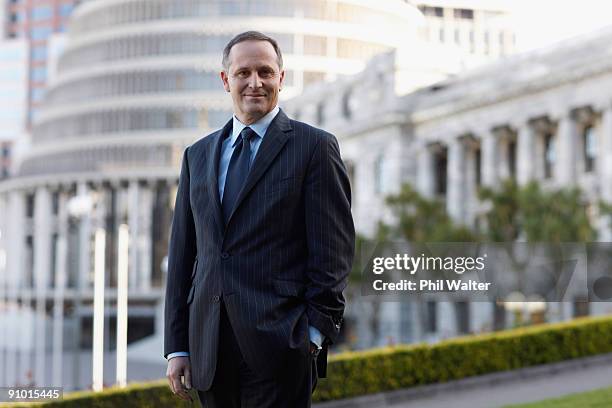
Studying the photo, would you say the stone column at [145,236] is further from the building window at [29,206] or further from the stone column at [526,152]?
the stone column at [526,152]

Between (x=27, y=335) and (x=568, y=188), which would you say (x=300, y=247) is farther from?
(x=27, y=335)

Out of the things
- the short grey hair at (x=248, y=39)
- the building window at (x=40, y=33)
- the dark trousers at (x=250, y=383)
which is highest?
the building window at (x=40, y=33)

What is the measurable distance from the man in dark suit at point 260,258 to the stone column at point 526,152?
53.0 meters

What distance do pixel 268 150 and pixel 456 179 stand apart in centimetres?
5920

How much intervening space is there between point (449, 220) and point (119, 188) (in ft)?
178

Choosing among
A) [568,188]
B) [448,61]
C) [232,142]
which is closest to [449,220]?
[568,188]

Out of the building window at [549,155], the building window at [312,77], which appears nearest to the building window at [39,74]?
the building window at [312,77]

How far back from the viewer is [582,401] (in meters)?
15.2

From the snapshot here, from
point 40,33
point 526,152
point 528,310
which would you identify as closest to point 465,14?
point 526,152

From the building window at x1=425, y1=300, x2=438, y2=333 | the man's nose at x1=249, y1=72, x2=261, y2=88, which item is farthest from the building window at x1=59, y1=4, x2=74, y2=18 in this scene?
the man's nose at x1=249, y1=72, x2=261, y2=88

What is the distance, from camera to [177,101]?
9588 cm

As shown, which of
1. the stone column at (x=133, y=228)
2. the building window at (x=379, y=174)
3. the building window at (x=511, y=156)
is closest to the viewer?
the building window at (x=511, y=156)

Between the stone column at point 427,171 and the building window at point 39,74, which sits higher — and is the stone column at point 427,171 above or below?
below

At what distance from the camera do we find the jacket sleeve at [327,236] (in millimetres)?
5449
